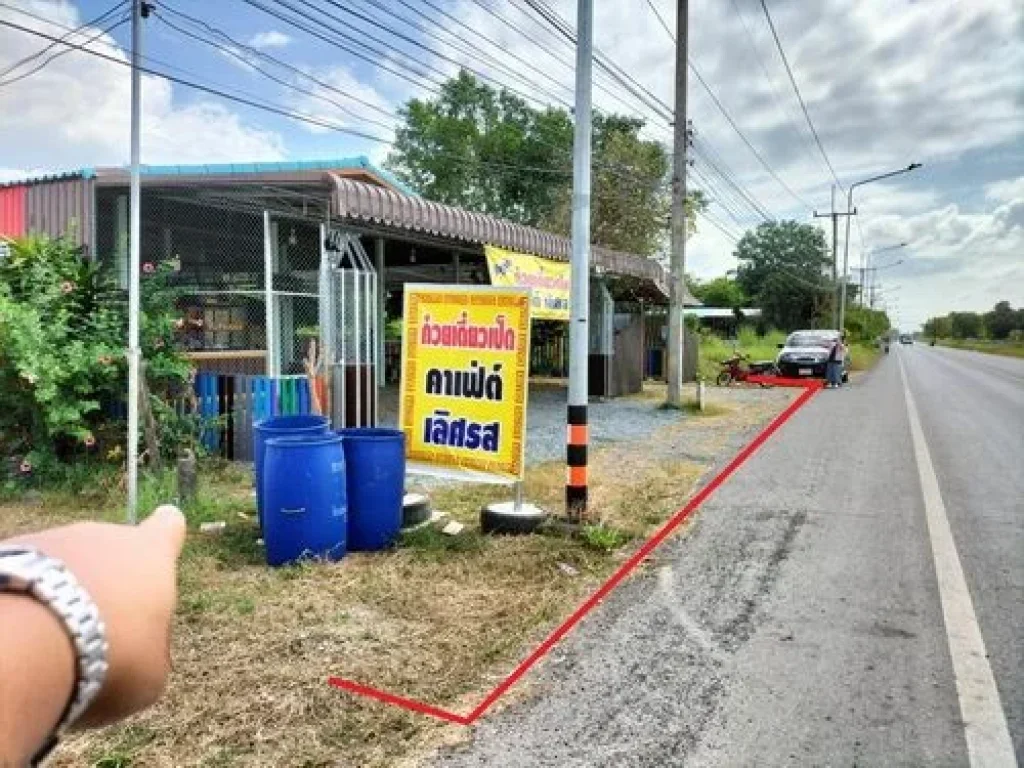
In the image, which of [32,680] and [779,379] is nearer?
[32,680]

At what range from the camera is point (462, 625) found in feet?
14.6

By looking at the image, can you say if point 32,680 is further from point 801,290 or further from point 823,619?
point 801,290

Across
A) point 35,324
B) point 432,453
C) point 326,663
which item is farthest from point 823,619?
point 35,324

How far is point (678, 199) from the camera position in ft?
53.8

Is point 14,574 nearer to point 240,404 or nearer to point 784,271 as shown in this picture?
point 240,404

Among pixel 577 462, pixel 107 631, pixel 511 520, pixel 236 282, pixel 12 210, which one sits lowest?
pixel 511 520

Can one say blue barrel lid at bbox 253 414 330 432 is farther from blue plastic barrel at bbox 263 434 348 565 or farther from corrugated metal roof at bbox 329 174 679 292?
corrugated metal roof at bbox 329 174 679 292

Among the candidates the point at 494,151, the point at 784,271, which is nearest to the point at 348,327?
the point at 494,151

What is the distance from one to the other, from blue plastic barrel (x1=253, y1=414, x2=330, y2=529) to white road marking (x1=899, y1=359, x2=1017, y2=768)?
173 inches

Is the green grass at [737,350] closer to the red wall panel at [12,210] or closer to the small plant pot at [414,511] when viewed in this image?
the small plant pot at [414,511]

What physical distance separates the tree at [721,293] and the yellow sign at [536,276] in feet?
204

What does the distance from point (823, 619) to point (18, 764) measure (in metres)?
→ 4.59

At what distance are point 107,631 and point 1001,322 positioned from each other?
149 m

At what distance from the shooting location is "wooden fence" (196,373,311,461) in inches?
350
